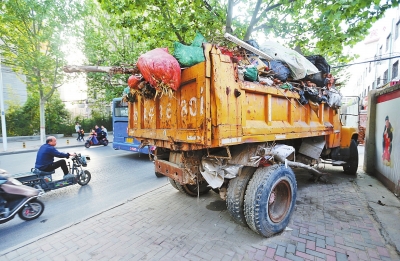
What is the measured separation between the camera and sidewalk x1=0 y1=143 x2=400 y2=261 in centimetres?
268

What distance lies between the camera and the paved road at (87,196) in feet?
11.3

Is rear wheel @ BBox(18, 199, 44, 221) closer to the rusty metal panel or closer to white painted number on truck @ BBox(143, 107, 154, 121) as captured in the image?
the rusty metal panel

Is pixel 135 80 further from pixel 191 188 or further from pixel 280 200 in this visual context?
pixel 280 200

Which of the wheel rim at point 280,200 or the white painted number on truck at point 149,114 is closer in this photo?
the wheel rim at point 280,200

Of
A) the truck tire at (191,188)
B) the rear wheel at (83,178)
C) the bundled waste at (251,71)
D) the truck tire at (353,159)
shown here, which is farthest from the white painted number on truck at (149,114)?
the truck tire at (353,159)

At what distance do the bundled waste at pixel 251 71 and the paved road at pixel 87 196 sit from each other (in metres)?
2.33

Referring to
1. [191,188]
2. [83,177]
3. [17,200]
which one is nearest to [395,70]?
[191,188]

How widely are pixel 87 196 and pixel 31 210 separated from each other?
1191 millimetres

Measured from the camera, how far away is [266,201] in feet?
9.71

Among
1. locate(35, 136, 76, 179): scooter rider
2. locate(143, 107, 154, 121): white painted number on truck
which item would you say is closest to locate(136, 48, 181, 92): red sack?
locate(143, 107, 154, 121): white painted number on truck

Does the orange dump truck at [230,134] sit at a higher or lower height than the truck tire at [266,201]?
higher

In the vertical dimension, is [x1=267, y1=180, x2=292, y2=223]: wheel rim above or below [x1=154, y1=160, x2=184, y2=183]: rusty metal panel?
below

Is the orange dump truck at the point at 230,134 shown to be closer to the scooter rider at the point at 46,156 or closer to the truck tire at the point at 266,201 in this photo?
the truck tire at the point at 266,201

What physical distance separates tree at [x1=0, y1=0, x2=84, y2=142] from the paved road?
6.72m
